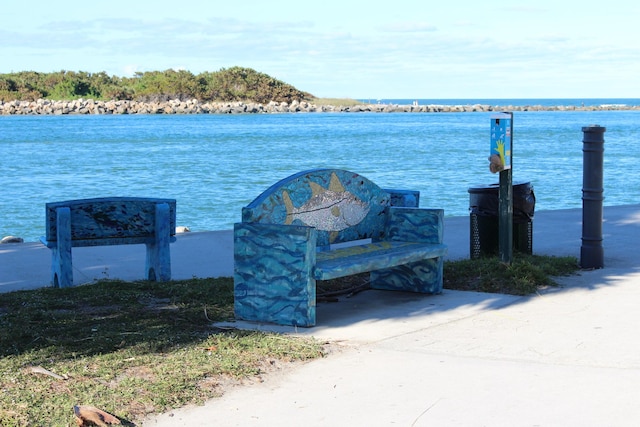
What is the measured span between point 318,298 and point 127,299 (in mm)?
1563

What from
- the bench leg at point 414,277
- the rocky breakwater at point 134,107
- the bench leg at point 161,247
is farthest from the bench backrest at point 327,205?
the rocky breakwater at point 134,107

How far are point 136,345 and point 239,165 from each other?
33136mm

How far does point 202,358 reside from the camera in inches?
217

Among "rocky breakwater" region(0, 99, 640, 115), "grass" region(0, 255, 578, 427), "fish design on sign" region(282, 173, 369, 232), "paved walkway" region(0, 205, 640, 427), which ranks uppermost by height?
"rocky breakwater" region(0, 99, 640, 115)

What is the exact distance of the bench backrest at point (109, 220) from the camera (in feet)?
26.3

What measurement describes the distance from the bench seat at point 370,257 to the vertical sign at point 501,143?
1.05 meters

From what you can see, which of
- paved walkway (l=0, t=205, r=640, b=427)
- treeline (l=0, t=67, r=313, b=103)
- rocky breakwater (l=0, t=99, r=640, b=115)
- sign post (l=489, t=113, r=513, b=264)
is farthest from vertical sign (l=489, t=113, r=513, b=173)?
treeline (l=0, t=67, r=313, b=103)

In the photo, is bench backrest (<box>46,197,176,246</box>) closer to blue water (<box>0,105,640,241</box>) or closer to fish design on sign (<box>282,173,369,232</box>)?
fish design on sign (<box>282,173,369,232</box>)

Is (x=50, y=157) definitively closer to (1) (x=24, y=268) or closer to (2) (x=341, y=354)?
(1) (x=24, y=268)

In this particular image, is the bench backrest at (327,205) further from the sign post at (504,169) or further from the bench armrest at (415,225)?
the sign post at (504,169)

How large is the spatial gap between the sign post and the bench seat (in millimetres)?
1008

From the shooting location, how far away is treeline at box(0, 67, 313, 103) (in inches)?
4358

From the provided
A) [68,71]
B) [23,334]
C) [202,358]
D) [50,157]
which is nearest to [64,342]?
[23,334]

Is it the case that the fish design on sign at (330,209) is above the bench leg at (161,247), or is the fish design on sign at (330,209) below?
above
